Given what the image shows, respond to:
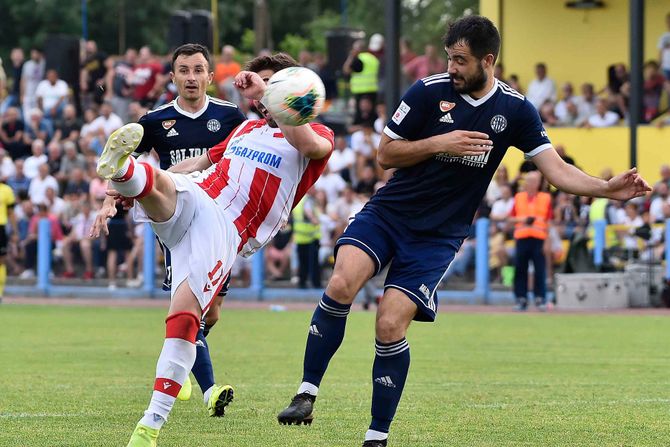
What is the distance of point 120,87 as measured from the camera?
28984mm

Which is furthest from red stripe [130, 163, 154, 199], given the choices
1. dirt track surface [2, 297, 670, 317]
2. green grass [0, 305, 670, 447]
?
dirt track surface [2, 297, 670, 317]

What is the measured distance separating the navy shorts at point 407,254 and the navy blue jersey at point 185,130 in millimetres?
2034

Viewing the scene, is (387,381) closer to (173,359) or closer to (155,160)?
(173,359)

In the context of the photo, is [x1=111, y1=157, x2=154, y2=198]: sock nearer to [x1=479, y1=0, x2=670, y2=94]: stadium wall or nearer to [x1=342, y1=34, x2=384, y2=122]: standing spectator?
[x1=342, y1=34, x2=384, y2=122]: standing spectator

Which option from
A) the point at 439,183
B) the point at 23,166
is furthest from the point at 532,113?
the point at 23,166

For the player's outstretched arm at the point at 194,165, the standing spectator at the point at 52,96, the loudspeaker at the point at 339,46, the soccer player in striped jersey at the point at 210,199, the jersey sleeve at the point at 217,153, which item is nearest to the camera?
the soccer player in striped jersey at the point at 210,199

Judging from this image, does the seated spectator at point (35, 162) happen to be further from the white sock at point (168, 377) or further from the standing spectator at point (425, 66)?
the white sock at point (168, 377)

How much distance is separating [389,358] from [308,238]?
16.4 meters

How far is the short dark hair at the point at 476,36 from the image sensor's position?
730 cm

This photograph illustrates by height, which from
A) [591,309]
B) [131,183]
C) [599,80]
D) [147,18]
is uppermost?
[147,18]

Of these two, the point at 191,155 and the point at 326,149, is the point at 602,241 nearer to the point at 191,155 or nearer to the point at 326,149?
the point at 191,155

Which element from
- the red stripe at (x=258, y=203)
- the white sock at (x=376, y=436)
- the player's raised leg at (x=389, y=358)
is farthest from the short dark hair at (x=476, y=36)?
the white sock at (x=376, y=436)

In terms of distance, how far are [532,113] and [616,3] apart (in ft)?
73.0

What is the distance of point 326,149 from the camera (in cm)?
750
